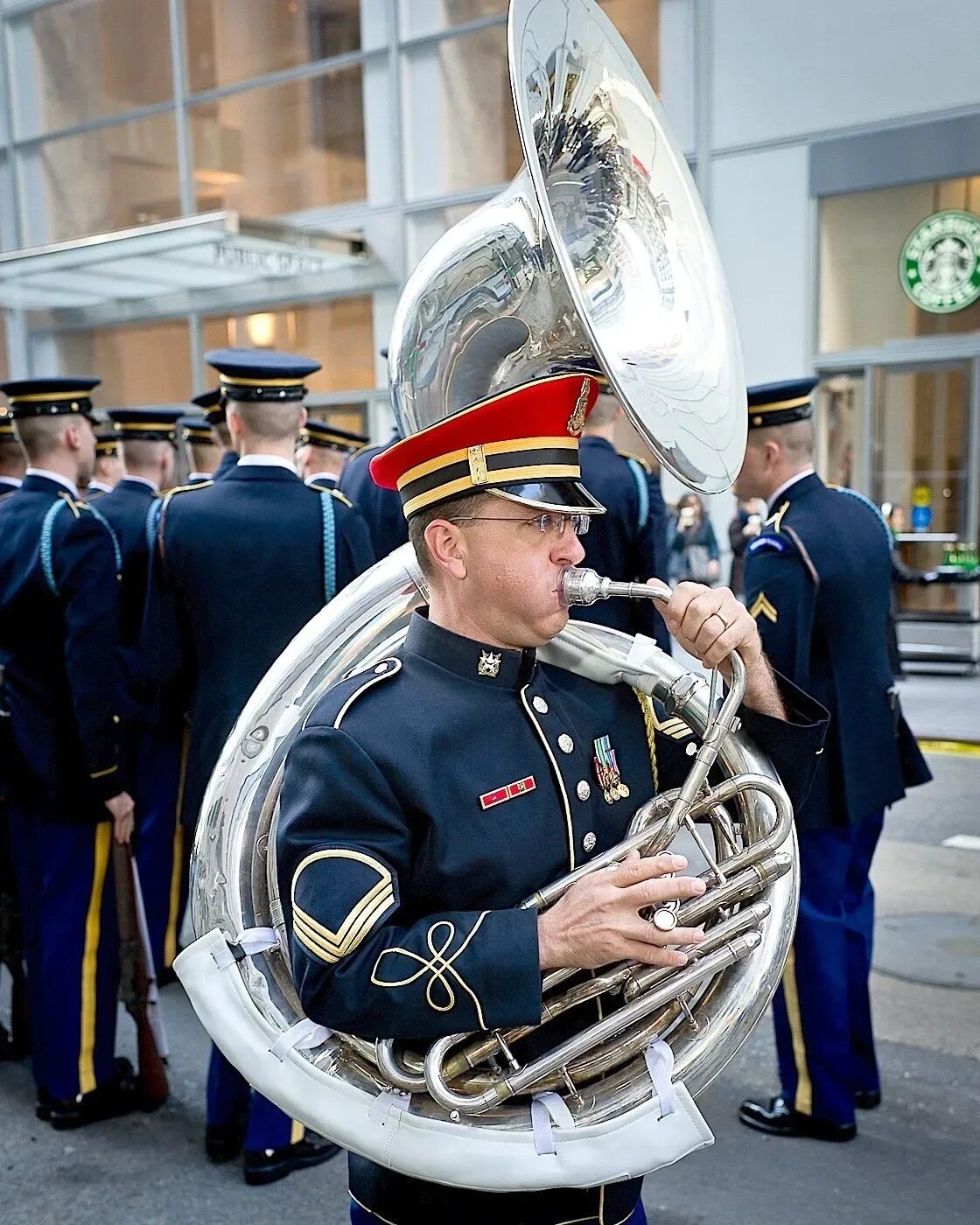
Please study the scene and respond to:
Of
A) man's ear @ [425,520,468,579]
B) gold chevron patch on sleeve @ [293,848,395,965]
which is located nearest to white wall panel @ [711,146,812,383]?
man's ear @ [425,520,468,579]

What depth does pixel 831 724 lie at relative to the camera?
3.08 meters

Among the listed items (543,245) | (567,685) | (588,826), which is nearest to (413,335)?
(543,245)

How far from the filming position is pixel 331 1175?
3016mm

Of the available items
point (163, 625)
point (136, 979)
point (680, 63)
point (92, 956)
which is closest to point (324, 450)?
point (163, 625)

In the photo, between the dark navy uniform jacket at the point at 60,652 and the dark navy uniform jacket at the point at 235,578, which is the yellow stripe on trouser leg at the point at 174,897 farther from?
the dark navy uniform jacket at the point at 235,578

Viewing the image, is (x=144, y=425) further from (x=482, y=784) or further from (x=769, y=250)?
(x=769, y=250)

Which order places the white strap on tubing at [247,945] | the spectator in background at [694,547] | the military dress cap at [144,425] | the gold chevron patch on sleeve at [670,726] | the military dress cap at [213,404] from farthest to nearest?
the spectator in background at [694,547] < the military dress cap at [144,425] < the military dress cap at [213,404] < the gold chevron patch on sleeve at [670,726] < the white strap on tubing at [247,945]

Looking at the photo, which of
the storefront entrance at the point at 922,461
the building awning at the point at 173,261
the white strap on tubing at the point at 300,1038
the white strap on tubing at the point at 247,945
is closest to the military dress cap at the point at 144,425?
the white strap on tubing at the point at 247,945

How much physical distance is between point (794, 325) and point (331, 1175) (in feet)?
27.2

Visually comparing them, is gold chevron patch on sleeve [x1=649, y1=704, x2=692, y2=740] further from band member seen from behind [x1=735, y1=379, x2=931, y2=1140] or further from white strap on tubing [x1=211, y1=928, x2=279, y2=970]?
band member seen from behind [x1=735, y1=379, x2=931, y2=1140]

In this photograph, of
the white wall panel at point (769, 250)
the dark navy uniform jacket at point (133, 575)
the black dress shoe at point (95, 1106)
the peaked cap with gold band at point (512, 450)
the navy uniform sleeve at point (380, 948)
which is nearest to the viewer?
the navy uniform sleeve at point (380, 948)

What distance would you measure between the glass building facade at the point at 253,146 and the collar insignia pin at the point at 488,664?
384 inches

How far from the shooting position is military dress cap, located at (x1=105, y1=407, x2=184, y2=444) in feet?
15.9

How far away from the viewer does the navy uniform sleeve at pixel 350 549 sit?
3.16 meters
